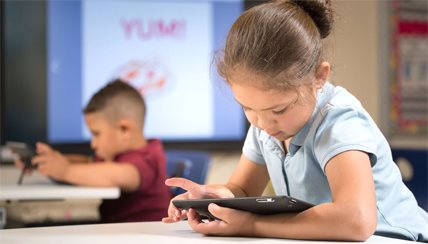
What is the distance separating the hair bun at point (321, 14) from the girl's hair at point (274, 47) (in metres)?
0.05

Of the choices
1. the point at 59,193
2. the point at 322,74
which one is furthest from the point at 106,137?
the point at 322,74

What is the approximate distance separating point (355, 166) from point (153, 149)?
1684 mm

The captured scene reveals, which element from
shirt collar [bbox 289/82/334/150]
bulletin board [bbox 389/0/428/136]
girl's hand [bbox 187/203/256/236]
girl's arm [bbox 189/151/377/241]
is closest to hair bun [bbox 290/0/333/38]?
shirt collar [bbox 289/82/334/150]

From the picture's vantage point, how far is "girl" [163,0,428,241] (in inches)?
52.2

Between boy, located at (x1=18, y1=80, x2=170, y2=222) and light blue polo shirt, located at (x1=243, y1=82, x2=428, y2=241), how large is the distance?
1.30 meters

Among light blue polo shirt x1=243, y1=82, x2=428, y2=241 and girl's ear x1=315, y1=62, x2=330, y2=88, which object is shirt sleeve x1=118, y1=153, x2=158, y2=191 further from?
girl's ear x1=315, y1=62, x2=330, y2=88

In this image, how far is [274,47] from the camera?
4.63ft

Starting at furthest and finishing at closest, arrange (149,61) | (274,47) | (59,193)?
(149,61) < (59,193) < (274,47)

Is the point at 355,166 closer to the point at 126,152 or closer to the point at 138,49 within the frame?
the point at 126,152

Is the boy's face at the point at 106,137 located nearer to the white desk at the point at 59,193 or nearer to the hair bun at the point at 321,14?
the white desk at the point at 59,193

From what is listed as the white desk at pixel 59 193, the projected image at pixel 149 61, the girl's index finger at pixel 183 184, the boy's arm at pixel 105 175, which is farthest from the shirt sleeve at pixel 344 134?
the projected image at pixel 149 61

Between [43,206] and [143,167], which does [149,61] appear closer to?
[43,206]

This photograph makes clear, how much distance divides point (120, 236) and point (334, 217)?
359mm

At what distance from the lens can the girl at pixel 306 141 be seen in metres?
1.33
